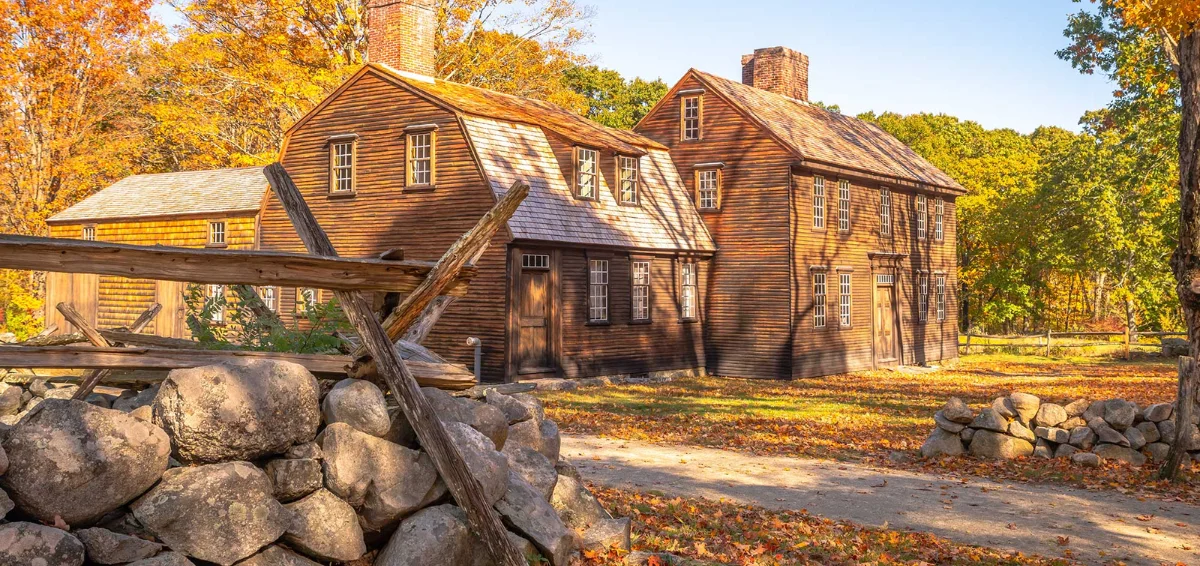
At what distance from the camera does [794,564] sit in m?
8.62

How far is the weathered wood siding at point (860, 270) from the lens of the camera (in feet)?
98.5

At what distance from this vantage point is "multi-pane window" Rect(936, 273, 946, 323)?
1501 inches

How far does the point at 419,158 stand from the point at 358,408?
1885cm

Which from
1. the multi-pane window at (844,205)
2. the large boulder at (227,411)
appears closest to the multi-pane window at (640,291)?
the multi-pane window at (844,205)

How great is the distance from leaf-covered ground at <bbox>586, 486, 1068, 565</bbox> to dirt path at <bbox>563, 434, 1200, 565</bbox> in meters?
0.51

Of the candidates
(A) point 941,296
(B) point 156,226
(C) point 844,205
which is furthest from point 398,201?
(A) point 941,296

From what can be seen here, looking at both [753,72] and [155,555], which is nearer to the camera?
[155,555]

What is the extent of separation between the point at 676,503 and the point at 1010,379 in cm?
2160

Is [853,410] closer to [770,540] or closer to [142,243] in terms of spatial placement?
[770,540]

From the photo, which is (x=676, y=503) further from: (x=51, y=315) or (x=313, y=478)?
(x=51, y=315)

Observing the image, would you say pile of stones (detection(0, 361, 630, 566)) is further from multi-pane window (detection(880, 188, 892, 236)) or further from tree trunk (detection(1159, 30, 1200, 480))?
multi-pane window (detection(880, 188, 892, 236))

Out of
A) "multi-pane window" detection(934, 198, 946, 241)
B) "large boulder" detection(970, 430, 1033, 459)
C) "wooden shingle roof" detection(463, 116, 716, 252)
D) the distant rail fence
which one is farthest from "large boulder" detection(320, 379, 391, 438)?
the distant rail fence

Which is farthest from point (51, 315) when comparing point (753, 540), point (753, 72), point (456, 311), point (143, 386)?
point (753, 540)

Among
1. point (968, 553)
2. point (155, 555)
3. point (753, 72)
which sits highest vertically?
point (753, 72)
